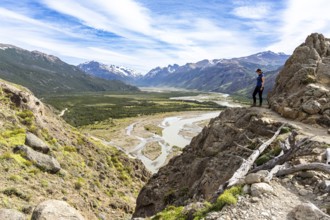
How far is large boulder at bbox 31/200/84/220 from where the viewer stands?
16.5 meters

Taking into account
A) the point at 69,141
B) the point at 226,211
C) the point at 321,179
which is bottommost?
the point at 69,141

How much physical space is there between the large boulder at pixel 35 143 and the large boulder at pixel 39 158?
1.61 m

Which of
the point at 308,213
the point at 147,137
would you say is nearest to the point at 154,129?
the point at 147,137

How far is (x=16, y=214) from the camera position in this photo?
2002 cm

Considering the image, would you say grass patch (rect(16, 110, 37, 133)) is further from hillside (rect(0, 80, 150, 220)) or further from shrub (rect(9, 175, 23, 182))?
shrub (rect(9, 175, 23, 182))

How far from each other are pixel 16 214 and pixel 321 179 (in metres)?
19.2

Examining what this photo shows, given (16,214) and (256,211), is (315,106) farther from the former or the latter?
(16,214)

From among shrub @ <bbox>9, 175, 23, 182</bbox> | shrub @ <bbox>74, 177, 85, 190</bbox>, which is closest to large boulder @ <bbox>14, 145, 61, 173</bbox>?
shrub @ <bbox>74, 177, 85, 190</bbox>

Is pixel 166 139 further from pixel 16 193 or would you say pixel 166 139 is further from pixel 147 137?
pixel 16 193

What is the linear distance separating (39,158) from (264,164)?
29552 millimetres

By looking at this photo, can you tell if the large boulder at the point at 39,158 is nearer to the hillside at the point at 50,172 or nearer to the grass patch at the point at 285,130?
the hillside at the point at 50,172

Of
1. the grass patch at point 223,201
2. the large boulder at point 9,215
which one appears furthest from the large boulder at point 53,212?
the grass patch at point 223,201

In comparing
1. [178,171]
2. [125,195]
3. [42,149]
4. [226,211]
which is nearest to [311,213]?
[226,211]

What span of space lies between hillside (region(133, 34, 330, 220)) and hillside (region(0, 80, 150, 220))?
28.4 feet
